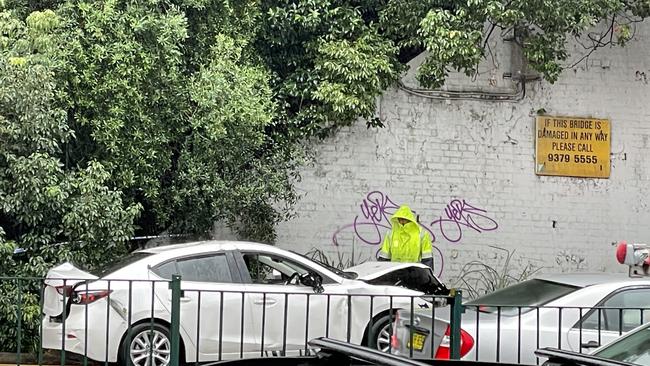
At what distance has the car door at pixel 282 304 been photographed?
9.43 meters

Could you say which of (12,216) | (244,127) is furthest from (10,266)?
(244,127)

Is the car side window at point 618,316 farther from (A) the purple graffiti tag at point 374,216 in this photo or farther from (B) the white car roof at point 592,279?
(A) the purple graffiti tag at point 374,216

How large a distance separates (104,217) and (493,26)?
709cm

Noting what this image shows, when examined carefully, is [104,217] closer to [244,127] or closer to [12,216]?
[12,216]

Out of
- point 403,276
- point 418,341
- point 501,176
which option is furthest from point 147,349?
point 501,176

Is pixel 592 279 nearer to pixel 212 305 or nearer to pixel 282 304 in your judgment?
pixel 282 304

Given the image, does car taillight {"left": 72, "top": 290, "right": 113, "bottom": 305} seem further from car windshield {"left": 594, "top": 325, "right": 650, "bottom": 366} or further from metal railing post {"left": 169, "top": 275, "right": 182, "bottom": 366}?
car windshield {"left": 594, "top": 325, "right": 650, "bottom": 366}

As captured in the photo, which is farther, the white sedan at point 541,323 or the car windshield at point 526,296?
the car windshield at point 526,296

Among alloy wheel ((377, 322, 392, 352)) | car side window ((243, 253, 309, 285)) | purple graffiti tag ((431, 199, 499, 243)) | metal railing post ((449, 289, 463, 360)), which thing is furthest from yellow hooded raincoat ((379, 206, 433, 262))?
metal railing post ((449, 289, 463, 360))

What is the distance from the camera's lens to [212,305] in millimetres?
9367

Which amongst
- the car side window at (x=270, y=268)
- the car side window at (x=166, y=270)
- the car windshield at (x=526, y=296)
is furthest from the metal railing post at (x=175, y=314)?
the car side window at (x=270, y=268)

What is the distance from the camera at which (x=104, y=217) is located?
1136 cm

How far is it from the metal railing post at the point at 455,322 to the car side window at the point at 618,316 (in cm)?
140

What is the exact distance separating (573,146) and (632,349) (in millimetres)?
10178
